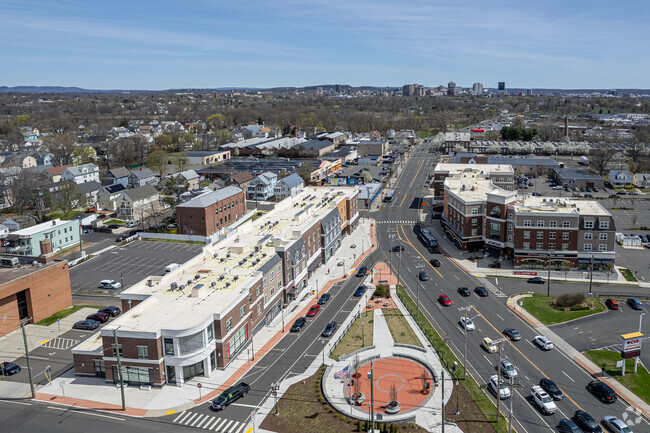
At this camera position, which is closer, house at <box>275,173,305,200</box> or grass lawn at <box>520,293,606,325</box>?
grass lawn at <box>520,293,606,325</box>

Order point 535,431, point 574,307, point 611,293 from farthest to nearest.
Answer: point 611,293, point 574,307, point 535,431

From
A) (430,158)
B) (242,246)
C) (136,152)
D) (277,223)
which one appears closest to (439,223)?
(277,223)

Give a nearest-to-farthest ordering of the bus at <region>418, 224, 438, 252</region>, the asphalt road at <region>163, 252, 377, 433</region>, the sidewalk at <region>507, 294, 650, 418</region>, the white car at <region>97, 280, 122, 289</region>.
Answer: the asphalt road at <region>163, 252, 377, 433</region> < the sidewalk at <region>507, 294, 650, 418</region> < the white car at <region>97, 280, 122, 289</region> < the bus at <region>418, 224, 438, 252</region>

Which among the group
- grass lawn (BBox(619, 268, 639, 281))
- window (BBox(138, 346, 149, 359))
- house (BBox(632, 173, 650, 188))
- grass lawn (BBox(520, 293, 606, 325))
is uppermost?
house (BBox(632, 173, 650, 188))

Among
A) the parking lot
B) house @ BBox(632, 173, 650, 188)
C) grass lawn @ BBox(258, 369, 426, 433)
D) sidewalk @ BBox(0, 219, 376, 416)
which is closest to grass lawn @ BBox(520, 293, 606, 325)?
grass lawn @ BBox(258, 369, 426, 433)

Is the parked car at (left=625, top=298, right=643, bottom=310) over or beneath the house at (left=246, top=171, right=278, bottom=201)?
beneath

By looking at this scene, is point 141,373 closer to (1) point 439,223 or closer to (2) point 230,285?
(2) point 230,285

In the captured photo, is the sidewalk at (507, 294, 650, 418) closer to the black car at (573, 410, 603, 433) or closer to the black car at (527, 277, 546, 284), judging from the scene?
the black car at (527, 277, 546, 284)
